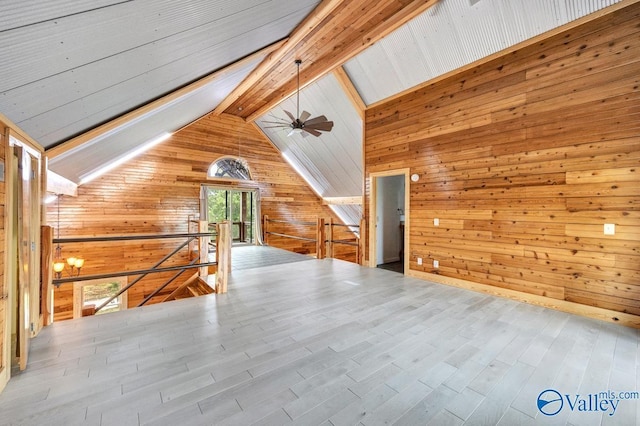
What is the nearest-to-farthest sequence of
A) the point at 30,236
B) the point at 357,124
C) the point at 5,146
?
the point at 5,146
the point at 30,236
the point at 357,124

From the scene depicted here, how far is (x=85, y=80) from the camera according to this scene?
1875 millimetres

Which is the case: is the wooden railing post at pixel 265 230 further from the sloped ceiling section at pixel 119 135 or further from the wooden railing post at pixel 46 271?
the wooden railing post at pixel 46 271

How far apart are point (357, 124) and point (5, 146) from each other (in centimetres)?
534

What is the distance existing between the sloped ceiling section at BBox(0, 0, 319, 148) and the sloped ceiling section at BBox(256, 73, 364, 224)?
2672 mm

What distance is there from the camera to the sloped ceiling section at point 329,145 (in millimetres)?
5898

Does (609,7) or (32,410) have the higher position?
(609,7)

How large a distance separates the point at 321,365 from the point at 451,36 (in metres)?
4.44

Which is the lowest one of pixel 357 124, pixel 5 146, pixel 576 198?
pixel 576 198

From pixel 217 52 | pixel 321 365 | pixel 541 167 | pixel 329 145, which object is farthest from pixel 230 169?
pixel 541 167

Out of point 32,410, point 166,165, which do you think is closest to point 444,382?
point 32,410

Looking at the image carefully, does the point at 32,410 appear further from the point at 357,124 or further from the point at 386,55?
the point at 357,124

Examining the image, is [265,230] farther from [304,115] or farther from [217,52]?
[217,52]

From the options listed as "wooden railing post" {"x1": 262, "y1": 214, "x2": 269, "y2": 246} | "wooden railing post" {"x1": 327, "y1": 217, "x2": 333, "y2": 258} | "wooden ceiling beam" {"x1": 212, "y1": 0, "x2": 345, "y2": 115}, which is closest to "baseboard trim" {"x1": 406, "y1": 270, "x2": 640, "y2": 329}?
"wooden railing post" {"x1": 327, "y1": 217, "x2": 333, "y2": 258}

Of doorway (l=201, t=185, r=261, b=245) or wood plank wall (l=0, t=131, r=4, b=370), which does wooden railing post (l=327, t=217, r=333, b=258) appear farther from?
wood plank wall (l=0, t=131, r=4, b=370)
